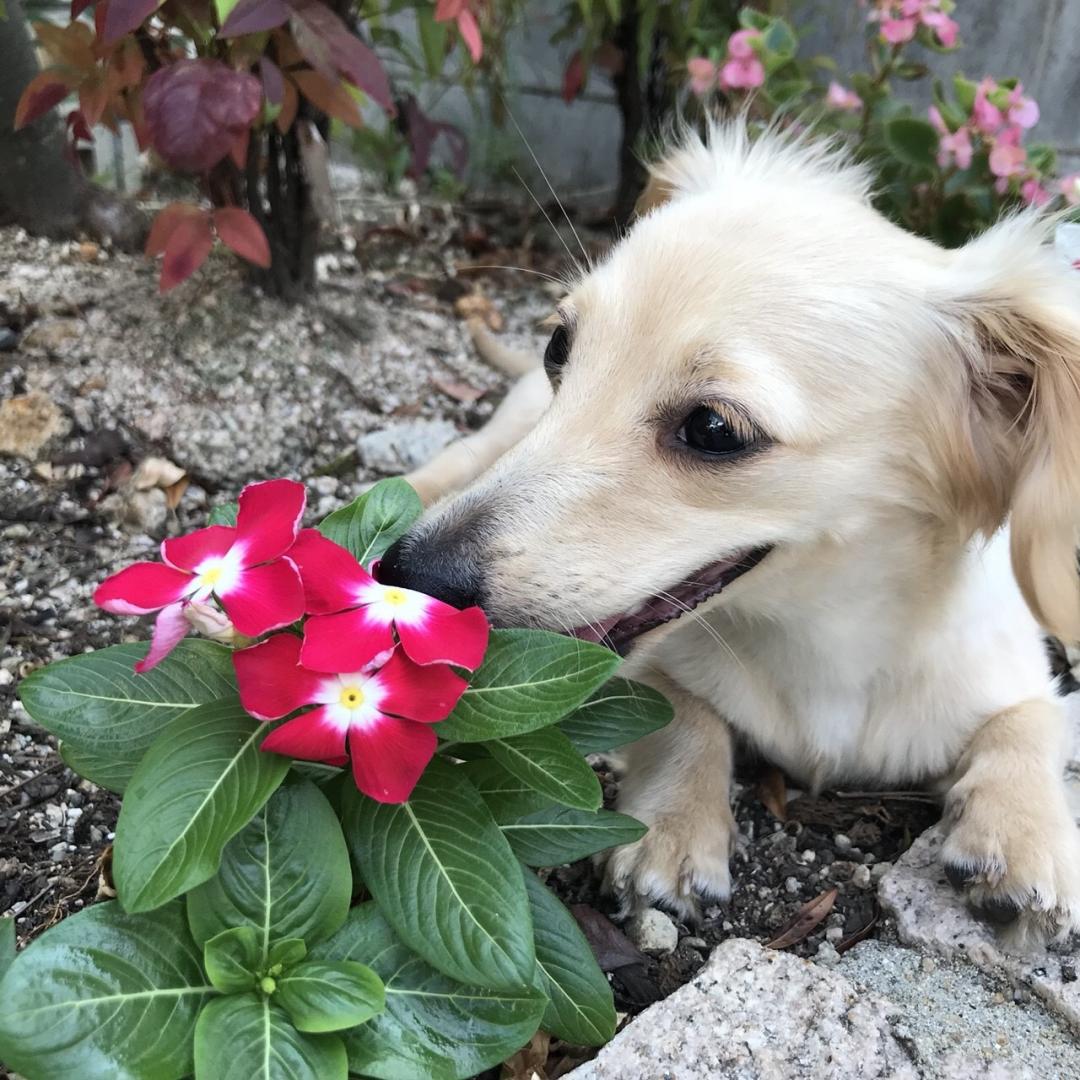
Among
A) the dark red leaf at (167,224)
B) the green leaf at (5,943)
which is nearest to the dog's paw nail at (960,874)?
the green leaf at (5,943)

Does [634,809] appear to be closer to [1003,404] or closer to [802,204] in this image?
[1003,404]

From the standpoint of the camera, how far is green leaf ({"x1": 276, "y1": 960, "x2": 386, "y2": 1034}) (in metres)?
1.28

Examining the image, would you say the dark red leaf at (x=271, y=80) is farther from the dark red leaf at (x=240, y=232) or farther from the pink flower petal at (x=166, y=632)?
the pink flower petal at (x=166, y=632)

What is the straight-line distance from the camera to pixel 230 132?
249 cm

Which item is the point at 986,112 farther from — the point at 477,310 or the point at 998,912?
the point at 998,912

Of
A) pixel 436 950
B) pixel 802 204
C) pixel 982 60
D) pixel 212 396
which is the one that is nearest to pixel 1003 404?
pixel 802 204

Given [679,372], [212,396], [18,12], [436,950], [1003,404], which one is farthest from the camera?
[18,12]

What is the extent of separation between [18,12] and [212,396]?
145 centimetres

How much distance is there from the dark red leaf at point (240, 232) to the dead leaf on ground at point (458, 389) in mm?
922

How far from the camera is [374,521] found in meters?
1.74

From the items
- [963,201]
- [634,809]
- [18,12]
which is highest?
[18,12]

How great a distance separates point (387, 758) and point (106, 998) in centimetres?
43

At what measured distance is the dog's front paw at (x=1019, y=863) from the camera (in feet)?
5.61

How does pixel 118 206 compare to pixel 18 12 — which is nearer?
pixel 18 12
